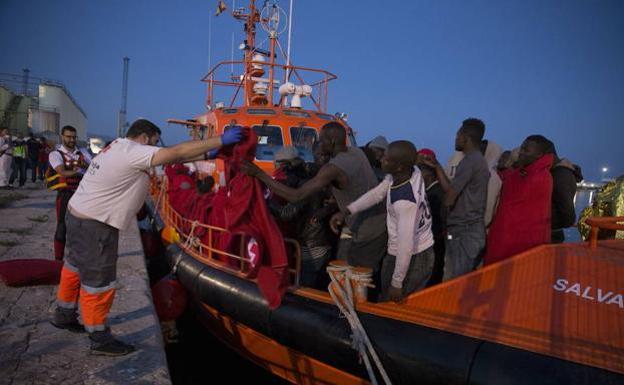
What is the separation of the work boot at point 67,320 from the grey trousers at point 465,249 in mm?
2657

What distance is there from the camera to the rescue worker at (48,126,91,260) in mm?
4527

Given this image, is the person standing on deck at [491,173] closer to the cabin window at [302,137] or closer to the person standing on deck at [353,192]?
the person standing on deck at [353,192]

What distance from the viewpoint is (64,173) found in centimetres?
449

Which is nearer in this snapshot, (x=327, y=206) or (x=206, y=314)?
(x=327, y=206)

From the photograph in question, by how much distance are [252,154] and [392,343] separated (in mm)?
1598

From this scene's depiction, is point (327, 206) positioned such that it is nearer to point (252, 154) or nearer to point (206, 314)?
point (252, 154)

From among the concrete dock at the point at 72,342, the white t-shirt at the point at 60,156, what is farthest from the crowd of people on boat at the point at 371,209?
the white t-shirt at the point at 60,156

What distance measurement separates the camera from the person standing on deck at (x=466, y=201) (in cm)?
303

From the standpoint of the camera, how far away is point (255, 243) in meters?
3.17

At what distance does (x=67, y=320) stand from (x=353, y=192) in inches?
87.1

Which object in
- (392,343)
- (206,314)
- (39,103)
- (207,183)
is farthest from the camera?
(39,103)

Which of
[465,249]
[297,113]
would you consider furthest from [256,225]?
[297,113]

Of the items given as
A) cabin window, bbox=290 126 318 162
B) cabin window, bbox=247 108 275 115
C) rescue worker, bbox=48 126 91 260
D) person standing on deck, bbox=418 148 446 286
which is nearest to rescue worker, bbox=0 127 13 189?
cabin window, bbox=247 108 275 115

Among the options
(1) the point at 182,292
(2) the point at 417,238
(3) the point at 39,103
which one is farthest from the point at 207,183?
(3) the point at 39,103
